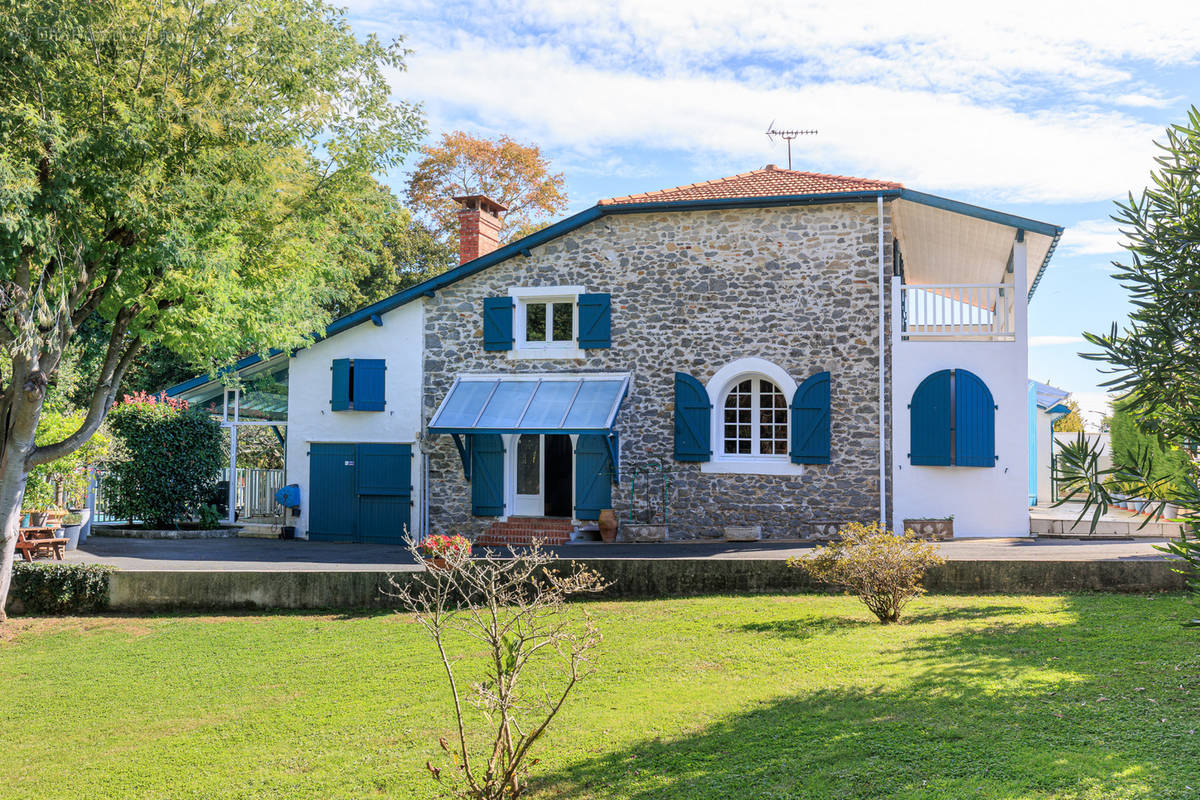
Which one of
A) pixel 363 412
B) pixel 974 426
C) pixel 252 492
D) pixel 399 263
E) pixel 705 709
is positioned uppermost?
pixel 399 263

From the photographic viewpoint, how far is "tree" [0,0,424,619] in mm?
9586

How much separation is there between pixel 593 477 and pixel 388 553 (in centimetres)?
355

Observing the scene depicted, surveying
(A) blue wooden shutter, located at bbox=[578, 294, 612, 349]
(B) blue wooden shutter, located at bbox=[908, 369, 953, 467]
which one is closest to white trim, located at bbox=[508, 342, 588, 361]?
(A) blue wooden shutter, located at bbox=[578, 294, 612, 349]

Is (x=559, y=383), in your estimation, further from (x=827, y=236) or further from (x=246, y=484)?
(x=246, y=484)

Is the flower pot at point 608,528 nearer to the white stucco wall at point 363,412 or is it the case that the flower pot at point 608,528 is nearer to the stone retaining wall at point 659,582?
the stone retaining wall at point 659,582

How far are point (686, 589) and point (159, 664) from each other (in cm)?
596

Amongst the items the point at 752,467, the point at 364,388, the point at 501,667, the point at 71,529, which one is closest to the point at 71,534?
the point at 71,529

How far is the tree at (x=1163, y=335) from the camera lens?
5.77 m

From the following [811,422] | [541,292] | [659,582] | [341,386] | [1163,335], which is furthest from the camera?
[341,386]

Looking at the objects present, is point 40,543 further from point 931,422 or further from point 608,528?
point 931,422

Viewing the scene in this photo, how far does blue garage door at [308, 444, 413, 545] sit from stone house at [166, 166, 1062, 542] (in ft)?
0.12

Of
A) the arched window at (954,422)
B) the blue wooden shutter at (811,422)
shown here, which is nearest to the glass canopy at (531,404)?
the blue wooden shutter at (811,422)

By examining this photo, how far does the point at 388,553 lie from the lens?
14.6 metres

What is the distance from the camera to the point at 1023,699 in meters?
6.40
